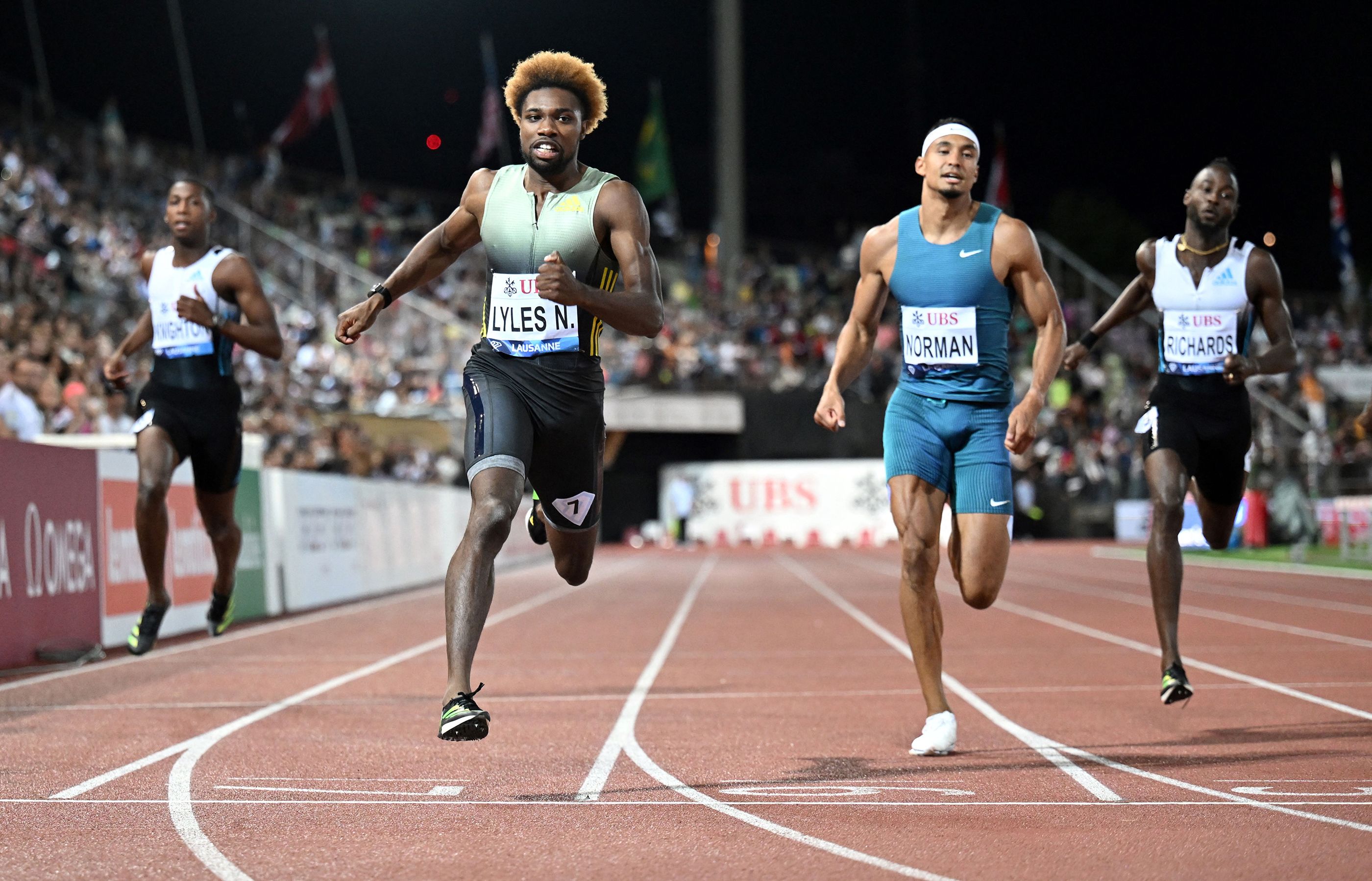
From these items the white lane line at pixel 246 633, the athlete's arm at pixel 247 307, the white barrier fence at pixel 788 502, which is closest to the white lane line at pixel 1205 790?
the athlete's arm at pixel 247 307

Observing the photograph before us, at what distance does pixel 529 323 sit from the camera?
5.27 metres

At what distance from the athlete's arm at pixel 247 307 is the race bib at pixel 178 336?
0.31ft

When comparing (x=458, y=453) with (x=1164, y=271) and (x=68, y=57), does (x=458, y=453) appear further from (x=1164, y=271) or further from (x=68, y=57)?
(x=1164, y=271)

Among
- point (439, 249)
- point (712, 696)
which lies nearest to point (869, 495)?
point (712, 696)

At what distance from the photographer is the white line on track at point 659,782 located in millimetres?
3783

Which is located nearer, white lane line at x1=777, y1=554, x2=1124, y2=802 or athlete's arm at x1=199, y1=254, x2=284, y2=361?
white lane line at x1=777, y1=554, x2=1124, y2=802

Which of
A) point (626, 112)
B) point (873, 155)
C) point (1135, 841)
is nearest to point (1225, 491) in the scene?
point (1135, 841)

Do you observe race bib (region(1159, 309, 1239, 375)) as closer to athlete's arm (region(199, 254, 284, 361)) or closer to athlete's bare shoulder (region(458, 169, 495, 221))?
athlete's bare shoulder (region(458, 169, 495, 221))

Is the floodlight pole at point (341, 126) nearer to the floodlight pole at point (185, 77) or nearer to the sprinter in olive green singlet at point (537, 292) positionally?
the floodlight pole at point (185, 77)

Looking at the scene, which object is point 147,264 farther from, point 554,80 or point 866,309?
point 866,309

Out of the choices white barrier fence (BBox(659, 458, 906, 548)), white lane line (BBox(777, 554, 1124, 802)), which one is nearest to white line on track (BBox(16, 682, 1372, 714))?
white lane line (BBox(777, 554, 1124, 802))

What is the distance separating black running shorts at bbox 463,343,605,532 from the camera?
5.11 m

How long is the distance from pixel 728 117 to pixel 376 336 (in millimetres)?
21109

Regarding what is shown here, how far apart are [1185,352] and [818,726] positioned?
248cm
